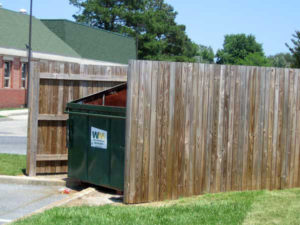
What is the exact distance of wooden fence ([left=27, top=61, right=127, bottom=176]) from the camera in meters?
9.72

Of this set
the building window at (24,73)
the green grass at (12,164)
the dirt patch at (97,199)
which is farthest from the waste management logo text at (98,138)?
the building window at (24,73)

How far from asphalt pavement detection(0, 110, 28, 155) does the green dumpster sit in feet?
16.7

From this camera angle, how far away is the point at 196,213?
6.27 metres

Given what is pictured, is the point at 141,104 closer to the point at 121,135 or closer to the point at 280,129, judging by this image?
the point at 121,135

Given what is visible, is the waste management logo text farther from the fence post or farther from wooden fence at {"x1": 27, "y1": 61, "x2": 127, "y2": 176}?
the fence post

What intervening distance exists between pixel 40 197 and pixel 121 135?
188cm

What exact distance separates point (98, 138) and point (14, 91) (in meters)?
27.2

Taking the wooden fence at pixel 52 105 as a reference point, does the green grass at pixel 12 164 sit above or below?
below

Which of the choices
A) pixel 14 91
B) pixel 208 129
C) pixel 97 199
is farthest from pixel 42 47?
pixel 208 129

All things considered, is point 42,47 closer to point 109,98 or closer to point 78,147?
point 109,98

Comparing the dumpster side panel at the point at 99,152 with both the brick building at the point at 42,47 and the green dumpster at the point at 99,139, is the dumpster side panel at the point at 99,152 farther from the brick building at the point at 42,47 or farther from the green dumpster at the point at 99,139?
the brick building at the point at 42,47

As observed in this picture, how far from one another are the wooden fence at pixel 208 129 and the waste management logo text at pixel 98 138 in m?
0.97

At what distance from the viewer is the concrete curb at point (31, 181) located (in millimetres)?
9273

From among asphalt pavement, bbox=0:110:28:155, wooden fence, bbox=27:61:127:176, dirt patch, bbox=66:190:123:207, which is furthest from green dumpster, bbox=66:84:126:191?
asphalt pavement, bbox=0:110:28:155
